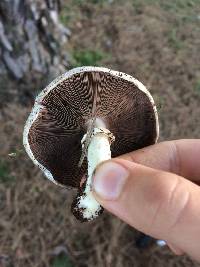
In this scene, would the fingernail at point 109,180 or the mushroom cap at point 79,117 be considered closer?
the fingernail at point 109,180

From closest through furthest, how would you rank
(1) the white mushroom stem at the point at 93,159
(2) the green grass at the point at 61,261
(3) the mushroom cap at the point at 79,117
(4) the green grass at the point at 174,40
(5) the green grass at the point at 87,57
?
(3) the mushroom cap at the point at 79,117
(1) the white mushroom stem at the point at 93,159
(2) the green grass at the point at 61,261
(5) the green grass at the point at 87,57
(4) the green grass at the point at 174,40

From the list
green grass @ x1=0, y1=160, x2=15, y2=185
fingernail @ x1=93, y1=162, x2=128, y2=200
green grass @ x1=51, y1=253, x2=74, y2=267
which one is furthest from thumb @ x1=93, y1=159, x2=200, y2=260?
green grass @ x1=0, y1=160, x2=15, y2=185

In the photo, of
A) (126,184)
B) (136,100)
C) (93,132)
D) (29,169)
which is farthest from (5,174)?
(126,184)

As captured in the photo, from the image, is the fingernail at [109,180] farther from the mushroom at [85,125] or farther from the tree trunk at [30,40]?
the tree trunk at [30,40]

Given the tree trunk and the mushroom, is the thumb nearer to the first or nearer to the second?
the mushroom

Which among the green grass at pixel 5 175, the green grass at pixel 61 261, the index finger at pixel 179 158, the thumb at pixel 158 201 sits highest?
the thumb at pixel 158 201

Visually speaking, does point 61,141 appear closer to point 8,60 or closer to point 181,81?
point 8,60

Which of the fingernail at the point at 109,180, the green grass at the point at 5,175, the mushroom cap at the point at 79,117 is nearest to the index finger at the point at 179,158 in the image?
the mushroom cap at the point at 79,117

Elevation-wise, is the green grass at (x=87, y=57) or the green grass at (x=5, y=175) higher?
the green grass at (x=87, y=57)

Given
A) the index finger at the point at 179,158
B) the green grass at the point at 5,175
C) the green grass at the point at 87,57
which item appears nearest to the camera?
the index finger at the point at 179,158
